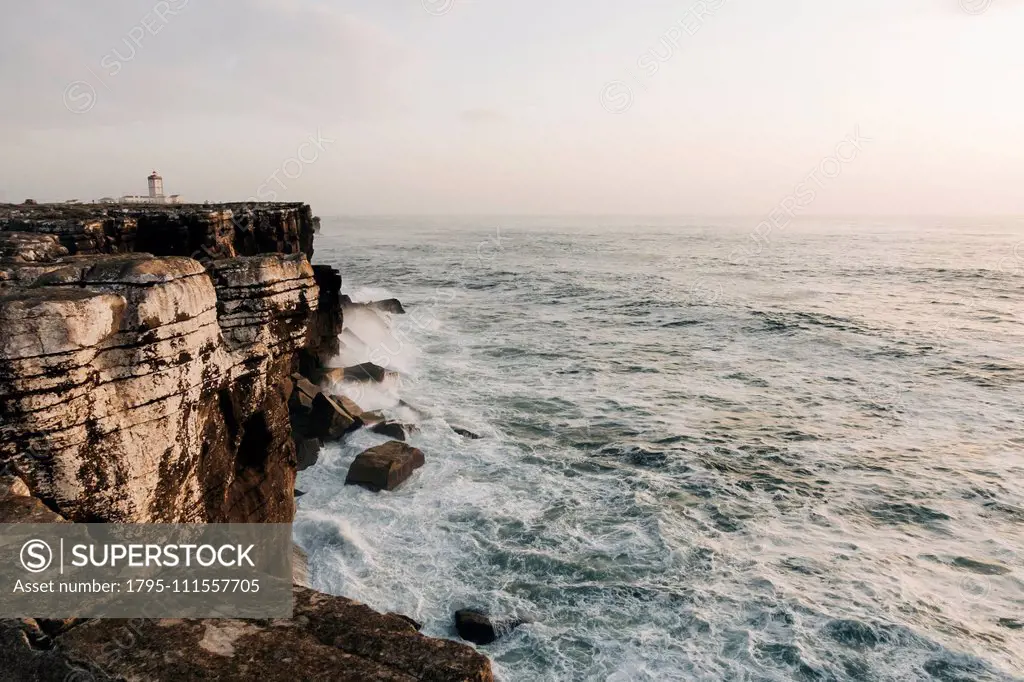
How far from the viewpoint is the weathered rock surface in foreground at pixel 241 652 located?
388 cm

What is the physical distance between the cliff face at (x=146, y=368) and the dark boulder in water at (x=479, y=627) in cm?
330

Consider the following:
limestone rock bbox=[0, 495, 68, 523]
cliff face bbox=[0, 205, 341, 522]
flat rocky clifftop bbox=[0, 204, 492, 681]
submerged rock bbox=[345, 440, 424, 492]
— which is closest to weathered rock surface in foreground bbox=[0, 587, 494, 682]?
flat rocky clifftop bbox=[0, 204, 492, 681]

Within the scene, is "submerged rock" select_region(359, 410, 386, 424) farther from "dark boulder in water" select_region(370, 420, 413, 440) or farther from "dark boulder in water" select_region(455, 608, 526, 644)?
"dark boulder in water" select_region(455, 608, 526, 644)

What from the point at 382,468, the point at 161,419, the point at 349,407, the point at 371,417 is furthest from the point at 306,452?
the point at 161,419

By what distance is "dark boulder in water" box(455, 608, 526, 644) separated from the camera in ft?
33.2

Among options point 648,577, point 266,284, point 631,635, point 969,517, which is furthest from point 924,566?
point 266,284

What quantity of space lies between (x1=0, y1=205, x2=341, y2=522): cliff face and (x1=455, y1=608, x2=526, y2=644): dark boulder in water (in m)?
3.30

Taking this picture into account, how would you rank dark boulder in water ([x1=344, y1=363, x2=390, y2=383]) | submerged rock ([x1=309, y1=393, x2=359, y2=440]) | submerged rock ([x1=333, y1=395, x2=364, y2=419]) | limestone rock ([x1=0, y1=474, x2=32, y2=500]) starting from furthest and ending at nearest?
1. dark boulder in water ([x1=344, y1=363, x2=390, y2=383])
2. submerged rock ([x1=333, y1=395, x2=364, y2=419])
3. submerged rock ([x1=309, y1=393, x2=359, y2=440])
4. limestone rock ([x1=0, y1=474, x2=32, y2=500])

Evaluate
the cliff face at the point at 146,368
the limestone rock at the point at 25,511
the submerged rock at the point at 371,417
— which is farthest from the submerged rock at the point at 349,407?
the limestone rock at the point at 25,511

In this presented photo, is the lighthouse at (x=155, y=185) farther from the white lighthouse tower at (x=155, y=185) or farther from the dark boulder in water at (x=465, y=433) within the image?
the dark boulder in water at (x=465, y=433)

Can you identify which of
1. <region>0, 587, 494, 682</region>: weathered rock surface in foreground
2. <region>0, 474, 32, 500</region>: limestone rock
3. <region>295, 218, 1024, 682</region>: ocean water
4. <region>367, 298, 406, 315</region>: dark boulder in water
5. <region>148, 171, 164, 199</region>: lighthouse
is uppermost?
<region>148, 171, 164, 199</region>: lighthouse

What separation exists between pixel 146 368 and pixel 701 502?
12078 millimetres

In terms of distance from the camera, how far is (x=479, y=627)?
1015 centimetres

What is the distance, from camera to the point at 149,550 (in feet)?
→ 19.0
